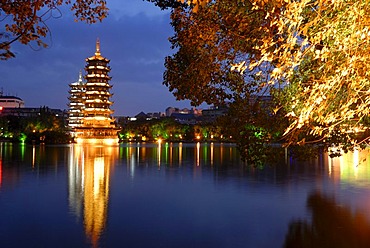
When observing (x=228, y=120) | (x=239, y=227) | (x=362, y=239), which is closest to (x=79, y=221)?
(x=239, y=227)

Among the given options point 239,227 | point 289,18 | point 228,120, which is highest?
point 289,18

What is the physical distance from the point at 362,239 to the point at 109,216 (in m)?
8.19

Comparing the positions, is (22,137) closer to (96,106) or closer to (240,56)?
(96,106)

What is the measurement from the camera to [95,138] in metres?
85.2

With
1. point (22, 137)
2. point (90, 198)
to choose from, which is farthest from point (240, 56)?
point (22, 137)

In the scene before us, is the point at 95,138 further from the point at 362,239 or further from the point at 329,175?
the point at 362,239

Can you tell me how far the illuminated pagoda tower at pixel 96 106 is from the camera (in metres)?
84.1

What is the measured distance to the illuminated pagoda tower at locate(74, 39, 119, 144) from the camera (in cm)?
8406

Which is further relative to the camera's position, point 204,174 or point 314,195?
point 204,174

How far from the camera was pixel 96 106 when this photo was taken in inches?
3310

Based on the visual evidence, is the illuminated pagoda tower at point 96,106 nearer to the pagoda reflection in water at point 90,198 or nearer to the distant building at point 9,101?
the pagoda reflection in water at point 90,198

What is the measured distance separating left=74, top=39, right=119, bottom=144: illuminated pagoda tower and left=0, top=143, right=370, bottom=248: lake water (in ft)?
184

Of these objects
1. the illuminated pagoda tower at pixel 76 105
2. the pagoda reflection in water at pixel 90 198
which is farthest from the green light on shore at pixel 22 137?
the pagoda reflection in water at pixel 90 198

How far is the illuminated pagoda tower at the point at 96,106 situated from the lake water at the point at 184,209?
2204 inches
